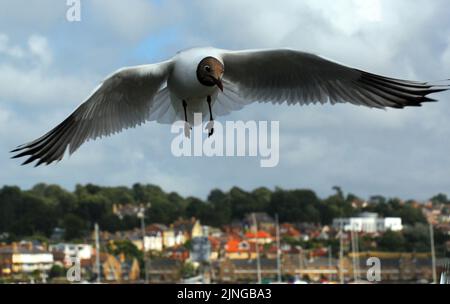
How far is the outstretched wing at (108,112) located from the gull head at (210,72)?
0.52m

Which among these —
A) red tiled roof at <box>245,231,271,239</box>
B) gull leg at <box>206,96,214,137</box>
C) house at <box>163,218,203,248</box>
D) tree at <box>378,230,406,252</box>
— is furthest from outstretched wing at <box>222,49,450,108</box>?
red tiled roof at <box>245,231,271,239</box>

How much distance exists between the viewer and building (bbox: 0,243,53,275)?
51781 mm

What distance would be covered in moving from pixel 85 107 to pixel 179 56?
0.77 m

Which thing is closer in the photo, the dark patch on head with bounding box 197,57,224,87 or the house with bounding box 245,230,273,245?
the dark patch on head with bounding box 197,57,224,87

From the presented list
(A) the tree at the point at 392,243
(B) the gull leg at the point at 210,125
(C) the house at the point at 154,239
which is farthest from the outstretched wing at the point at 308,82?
(C) the house at the point at 154,239

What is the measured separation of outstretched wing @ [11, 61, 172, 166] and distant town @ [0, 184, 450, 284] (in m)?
40.7

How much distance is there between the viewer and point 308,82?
25.7 feet

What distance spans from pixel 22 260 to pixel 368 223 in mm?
25001

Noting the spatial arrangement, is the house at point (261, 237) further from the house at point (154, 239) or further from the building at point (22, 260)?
the building at point (22, 260)

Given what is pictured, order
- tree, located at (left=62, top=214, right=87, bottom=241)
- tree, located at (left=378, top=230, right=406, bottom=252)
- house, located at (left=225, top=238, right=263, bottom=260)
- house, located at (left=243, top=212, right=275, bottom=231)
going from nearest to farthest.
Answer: tree, located at (left=378, top=230, right=406, bottom=252)
house, located at (left=225, top=238, right=263, bottom=260)
tree, located at (left=62, top=214, right=87, bottom=241)
house, located at (left=243, top=212, right=275, bottom=231)

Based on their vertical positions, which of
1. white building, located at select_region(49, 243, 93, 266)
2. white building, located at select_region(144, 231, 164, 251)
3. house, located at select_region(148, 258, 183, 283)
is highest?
white building, located at select_region(144, 231, 164, 251)

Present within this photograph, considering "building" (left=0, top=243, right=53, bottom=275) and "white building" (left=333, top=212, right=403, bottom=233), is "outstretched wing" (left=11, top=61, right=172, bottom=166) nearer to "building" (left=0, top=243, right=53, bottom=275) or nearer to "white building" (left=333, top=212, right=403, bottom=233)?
"building" (left=0, top=243, right=53, bottom=275)

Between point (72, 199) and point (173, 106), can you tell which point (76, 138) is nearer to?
point (173, 106)
